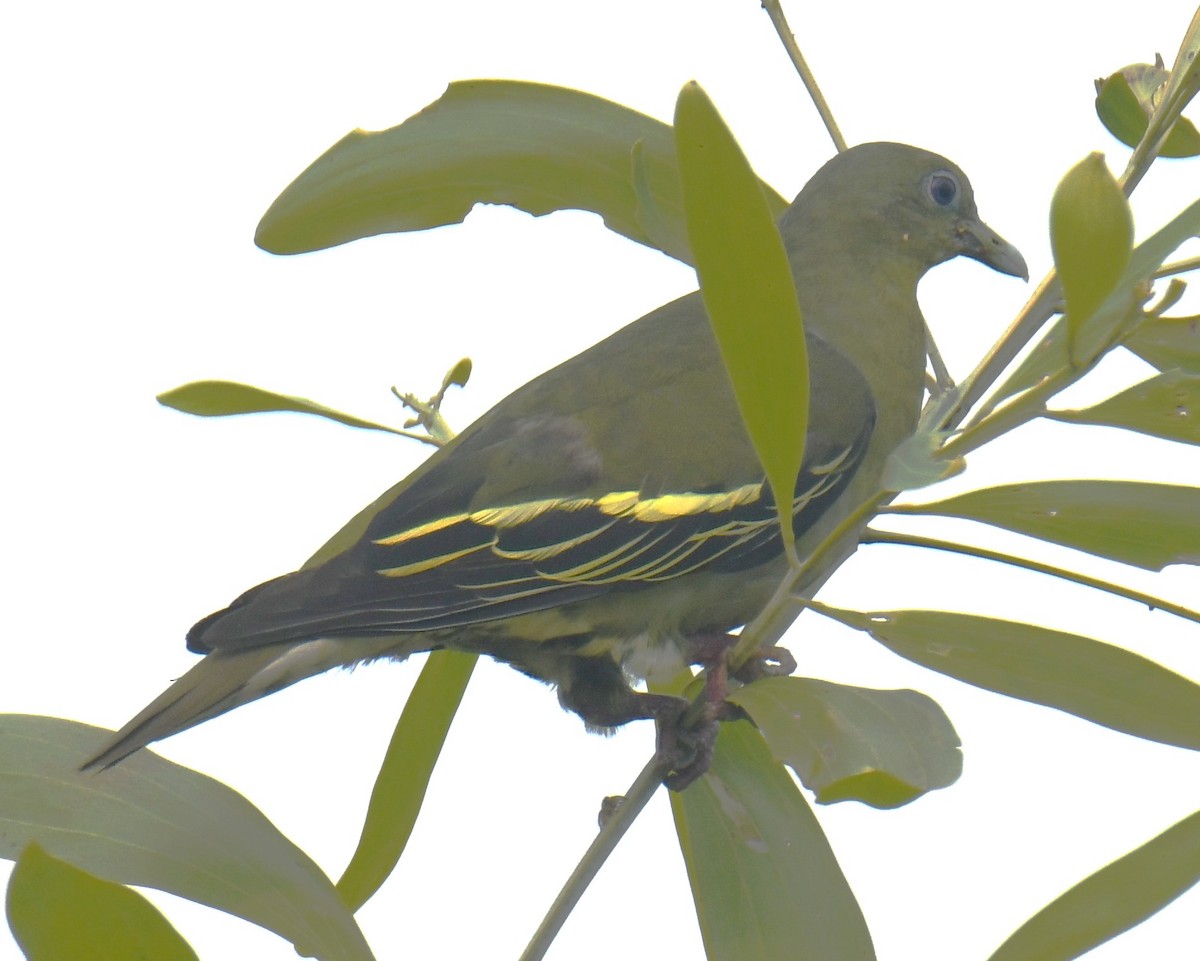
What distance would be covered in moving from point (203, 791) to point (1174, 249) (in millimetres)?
1151

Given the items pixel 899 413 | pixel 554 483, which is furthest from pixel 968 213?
pixel 554 483

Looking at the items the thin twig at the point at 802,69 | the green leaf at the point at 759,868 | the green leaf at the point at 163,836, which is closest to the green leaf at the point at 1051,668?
the green leaf at the point at 759,868

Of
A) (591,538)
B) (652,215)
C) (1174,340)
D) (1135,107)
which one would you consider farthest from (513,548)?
(1135,107)

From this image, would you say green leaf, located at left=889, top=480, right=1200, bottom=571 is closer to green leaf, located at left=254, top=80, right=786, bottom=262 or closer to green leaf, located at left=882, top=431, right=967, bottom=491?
green leaf, located at left=882, top=431, right=967, bottom=491

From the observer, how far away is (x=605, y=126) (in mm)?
2029

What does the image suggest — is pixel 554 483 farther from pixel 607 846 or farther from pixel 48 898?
pixel 48 898

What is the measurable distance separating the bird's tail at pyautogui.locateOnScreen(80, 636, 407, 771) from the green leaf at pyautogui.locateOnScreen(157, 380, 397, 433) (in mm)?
302

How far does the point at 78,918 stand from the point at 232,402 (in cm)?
81

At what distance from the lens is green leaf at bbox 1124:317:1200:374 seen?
63.2 inches

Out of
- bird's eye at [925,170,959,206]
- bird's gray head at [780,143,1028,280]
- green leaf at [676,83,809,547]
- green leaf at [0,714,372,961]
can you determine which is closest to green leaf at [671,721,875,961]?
green leaf at [0,714,372,961]

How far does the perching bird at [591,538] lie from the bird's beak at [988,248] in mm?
322

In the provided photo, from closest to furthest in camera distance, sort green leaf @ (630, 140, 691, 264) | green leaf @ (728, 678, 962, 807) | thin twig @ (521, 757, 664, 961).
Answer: green leaf @ (728, 678, 962, 807) → thin twig @ (521, 757, 664, 961) → green leaf @ (630, 140, 691, 264)

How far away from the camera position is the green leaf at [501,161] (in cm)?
197

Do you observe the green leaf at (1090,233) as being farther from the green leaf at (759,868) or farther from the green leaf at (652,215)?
the green leaf at (759,868)
